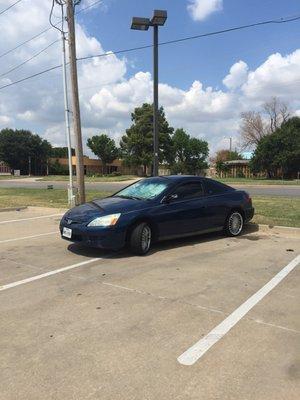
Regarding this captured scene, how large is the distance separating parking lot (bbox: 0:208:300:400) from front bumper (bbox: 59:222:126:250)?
248 millimetres

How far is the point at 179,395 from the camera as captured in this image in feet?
11.2

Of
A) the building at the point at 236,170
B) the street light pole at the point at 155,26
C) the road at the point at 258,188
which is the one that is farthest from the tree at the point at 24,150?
the street light pole at the point at 155,26

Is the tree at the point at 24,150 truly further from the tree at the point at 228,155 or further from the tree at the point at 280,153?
the tree at the point at 280,153

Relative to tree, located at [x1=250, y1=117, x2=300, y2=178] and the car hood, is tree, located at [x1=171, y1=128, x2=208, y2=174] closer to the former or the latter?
tree, located at [x1=250, y1=117, x2=300, y2=178]

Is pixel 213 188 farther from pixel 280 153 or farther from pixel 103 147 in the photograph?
pixel 103 147

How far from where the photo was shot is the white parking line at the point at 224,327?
4.05 meters

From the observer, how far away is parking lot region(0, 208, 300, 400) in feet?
11.7

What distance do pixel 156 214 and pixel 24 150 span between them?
79.3m

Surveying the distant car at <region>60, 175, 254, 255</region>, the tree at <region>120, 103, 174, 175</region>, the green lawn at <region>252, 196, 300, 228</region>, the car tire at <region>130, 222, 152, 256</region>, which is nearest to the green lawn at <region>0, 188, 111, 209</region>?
the green lawn at <region>252, 196, 300, 228</region>

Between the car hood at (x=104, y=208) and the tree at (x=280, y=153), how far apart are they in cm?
4511

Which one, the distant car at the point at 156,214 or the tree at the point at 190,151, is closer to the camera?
the distant car at the point at 156,214

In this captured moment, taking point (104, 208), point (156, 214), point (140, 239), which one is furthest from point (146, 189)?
point (140, 239)

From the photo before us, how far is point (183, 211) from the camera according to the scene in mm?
8867

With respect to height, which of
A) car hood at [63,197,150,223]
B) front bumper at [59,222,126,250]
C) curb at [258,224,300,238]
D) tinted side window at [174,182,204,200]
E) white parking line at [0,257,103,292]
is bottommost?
white parking line at [0,257,103,292]
